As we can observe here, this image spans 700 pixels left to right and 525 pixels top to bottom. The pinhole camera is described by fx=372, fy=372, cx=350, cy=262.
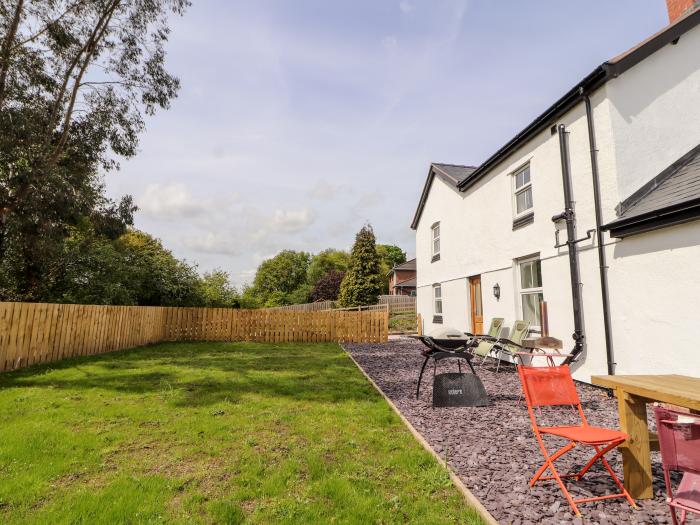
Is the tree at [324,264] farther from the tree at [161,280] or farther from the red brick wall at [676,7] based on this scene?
the red brick wall at [676,7]

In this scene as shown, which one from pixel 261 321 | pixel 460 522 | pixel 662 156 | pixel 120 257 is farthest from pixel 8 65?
pixel 662 156

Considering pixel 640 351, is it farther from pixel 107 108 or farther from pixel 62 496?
pixel 107 108

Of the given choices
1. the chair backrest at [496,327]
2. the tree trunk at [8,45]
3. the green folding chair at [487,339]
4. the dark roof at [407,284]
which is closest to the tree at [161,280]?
the tree trunk at [8,45]

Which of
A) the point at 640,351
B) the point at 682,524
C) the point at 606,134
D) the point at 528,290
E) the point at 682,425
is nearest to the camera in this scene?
the point at 682,425

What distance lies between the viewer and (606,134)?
6.71 meters

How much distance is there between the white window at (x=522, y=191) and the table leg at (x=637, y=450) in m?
6.93

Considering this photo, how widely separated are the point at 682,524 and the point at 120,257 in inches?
771

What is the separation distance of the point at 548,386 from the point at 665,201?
13.8ft

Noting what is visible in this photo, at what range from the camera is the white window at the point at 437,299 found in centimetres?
1531

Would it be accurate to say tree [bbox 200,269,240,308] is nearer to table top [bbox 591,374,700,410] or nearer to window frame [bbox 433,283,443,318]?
window frame [bbox 433,283,443,318]

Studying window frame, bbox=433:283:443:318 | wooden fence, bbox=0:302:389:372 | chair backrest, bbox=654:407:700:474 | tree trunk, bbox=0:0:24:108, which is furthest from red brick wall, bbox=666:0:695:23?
tree trunk, bbox=0:0:24:108

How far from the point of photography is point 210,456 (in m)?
3.81

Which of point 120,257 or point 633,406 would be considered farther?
point 120,257

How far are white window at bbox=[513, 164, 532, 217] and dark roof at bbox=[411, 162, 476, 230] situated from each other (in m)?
2.95
